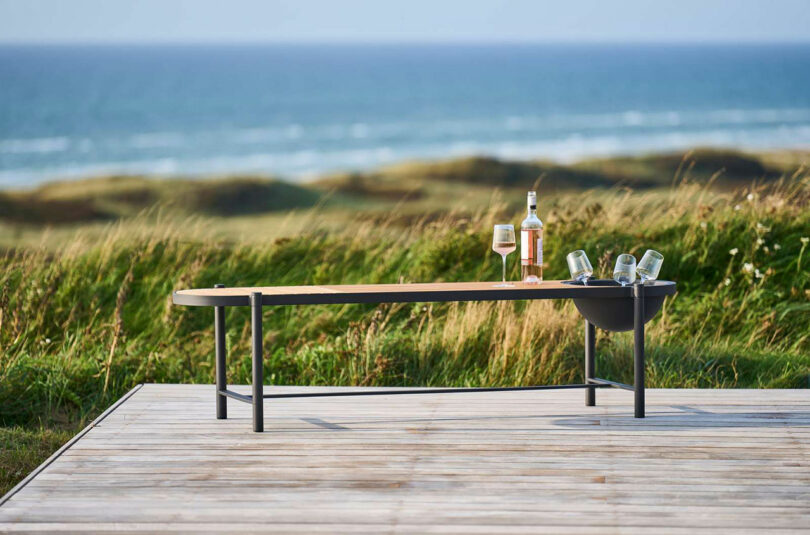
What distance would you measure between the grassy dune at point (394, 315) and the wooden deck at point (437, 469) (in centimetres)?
78

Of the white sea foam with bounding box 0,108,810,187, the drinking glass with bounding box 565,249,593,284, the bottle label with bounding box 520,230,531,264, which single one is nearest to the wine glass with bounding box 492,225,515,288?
the bottle label with bounding box 520,230,531,264

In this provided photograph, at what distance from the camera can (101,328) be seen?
20.6 ft

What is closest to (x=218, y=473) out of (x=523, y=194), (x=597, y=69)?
(x=523, y=194)

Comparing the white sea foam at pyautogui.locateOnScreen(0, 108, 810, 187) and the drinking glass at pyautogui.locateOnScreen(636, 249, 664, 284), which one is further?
the white sea foam at pyautogui.locateOnScreen(0, 108, 810, 187)

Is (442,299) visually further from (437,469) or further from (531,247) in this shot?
(437,469)

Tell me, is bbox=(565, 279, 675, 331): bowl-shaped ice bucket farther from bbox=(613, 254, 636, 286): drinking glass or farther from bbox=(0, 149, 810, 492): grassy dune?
bbox=(0, 149, 810, 492): grassy dune

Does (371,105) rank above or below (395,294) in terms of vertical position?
above

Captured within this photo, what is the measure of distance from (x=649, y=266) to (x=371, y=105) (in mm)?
36015

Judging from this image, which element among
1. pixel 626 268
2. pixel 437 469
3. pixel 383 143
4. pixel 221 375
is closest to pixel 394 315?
pixel 221 375

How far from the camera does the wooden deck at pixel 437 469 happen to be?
9.24 feet

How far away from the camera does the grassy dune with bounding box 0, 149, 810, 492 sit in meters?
5.32

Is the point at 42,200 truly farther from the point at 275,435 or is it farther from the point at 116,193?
the point at 275,435

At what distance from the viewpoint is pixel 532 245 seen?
417 centimetres

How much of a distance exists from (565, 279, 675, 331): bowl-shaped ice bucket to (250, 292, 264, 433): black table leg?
1191 mm
